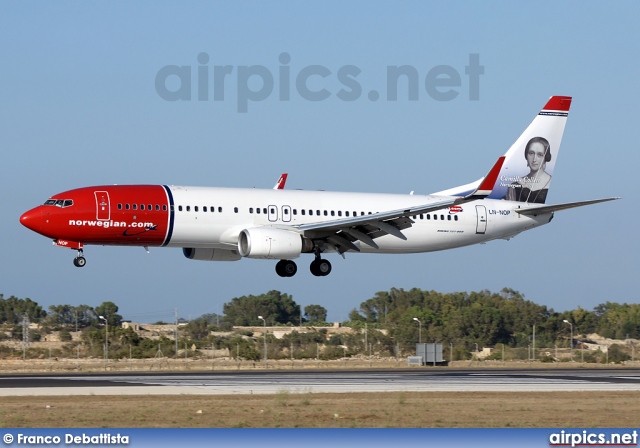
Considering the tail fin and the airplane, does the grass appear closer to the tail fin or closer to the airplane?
the airplane

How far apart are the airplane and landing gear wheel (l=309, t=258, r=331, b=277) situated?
0.17 ft

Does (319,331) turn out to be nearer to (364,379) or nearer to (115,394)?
(364,379)

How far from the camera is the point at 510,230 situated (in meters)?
62.5

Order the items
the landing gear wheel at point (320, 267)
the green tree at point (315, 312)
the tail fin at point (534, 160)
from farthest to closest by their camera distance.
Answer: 1. the green tree at point (315, 312)
2. the tail fin at point (534, 160)
3. the landing gear wheel at point (320, 267)

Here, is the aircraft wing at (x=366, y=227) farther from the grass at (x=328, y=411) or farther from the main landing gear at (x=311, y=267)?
the grass at (x=328, y=411)

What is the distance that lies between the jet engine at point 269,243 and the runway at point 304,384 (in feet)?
23.4

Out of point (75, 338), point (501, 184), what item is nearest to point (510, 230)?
point (501, 184)

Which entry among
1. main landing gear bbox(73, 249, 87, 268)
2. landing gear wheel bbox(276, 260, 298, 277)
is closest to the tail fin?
landing gear wheel bbox(276, 260, 298, 277)

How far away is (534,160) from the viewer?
65562mm

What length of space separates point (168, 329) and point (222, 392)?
8904cm

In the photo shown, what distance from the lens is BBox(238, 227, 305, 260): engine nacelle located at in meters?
53.7

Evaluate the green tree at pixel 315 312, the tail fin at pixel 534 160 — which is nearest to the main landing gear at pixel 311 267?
the tail fin at pixel 534 160

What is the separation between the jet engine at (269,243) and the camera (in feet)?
176

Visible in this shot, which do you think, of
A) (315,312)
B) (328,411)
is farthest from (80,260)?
(315,312)
